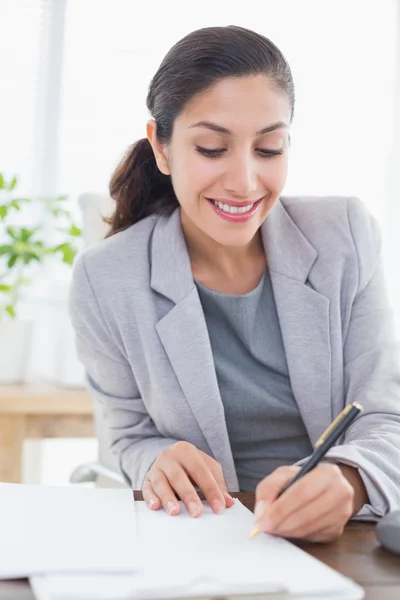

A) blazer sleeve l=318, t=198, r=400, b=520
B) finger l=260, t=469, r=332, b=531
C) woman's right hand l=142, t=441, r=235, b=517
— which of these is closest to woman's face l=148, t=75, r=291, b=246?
blazer sleeve l=318, t=198, r=400, b=520

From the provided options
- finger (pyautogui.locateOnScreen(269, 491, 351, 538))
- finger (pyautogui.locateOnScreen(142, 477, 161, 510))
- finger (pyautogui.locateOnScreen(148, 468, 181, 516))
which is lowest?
finger (pyautogui.locateOnScreen(142, 477, 161, 510))

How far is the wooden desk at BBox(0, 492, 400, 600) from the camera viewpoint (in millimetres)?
660

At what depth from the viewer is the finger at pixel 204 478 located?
0.92 m

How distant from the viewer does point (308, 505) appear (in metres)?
0.81

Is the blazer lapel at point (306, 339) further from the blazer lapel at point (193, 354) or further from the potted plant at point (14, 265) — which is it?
the potted plant at point (14, 265)

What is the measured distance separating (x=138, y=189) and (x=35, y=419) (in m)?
0.96

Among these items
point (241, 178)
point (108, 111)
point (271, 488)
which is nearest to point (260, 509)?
point (271, 488)

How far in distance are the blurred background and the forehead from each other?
1288 millimetres

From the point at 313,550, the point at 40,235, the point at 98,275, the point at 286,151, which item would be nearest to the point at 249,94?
the point at 286,151

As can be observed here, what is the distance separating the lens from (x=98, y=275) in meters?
1.33

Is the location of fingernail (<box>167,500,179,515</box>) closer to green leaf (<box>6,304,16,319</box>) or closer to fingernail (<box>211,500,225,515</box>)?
fingernail (<box>211,500,225,515</box>)

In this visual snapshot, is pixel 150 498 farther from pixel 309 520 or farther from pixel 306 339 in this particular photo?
pixel 306 339

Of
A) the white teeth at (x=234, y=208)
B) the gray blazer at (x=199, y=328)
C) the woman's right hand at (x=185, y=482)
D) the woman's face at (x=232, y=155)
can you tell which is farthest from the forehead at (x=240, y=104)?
the woman's right hand at (x=185, y=482)

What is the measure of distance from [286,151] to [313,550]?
655 millimetres
